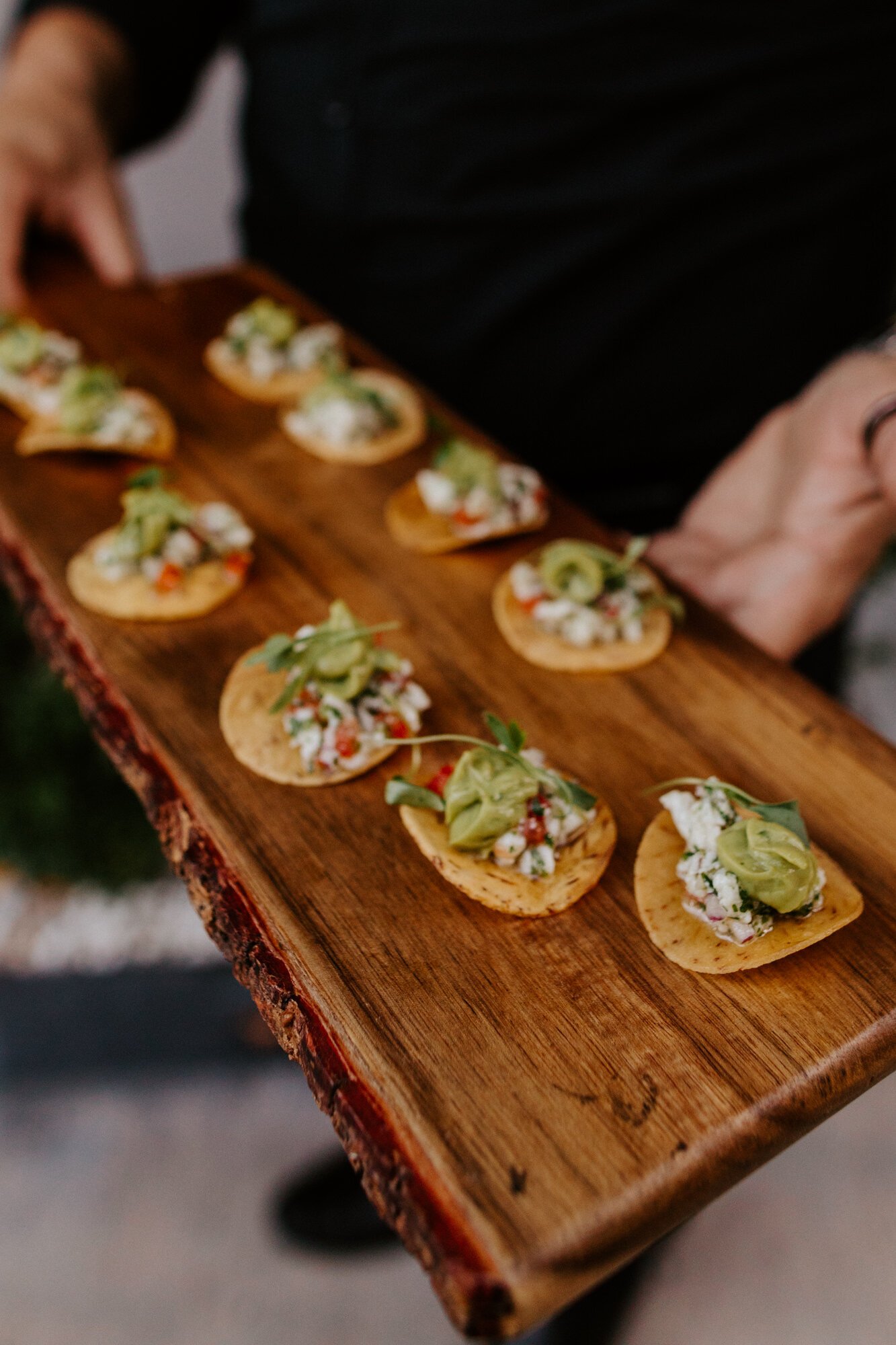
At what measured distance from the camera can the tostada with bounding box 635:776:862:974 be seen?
4.99ft

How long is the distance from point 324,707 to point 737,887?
768mm

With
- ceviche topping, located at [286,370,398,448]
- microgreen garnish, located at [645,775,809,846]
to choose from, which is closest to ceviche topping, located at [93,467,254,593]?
ceviche topping, located at [286,370,398,448]

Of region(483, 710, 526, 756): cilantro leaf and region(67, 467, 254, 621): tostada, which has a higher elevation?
region(483, 710, 526, 756): cilantro leaf

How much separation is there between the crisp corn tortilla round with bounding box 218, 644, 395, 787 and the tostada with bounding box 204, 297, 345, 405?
1064 mm

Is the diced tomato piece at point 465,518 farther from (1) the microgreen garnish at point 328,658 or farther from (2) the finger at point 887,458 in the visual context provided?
(2) the finger at point 887,458

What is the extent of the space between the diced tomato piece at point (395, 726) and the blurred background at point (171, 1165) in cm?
186

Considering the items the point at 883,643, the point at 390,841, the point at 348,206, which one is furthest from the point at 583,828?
the point at 883,643

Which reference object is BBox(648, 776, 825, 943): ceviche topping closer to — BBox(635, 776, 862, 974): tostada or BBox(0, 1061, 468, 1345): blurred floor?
BBox(635, 776, 862, 974): tostada

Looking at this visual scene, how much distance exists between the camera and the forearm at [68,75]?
3072 mm

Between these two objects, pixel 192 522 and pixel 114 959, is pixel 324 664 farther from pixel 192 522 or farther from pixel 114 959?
pixel 114 959

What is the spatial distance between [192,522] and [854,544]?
1.40m

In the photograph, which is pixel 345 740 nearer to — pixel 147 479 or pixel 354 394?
pixel 147 479

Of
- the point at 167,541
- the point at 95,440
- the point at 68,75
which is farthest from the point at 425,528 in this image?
the point at 68,75

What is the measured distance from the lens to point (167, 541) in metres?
2.19
